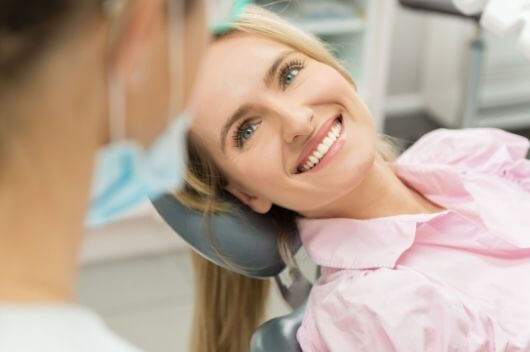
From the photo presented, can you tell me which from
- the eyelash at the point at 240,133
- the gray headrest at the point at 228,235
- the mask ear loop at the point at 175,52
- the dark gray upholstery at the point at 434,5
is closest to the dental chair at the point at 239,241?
the gray headrest at the point at 228,235

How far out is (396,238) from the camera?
3.94ft

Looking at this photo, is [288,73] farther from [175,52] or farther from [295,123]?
[175,52]

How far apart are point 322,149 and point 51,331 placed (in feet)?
1.95

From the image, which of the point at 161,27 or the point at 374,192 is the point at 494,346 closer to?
the point at 374,192

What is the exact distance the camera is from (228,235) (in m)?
1.23

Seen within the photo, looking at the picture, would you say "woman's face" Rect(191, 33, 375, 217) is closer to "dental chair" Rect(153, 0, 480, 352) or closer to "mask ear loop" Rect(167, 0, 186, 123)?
"dental chair" Rect(153, 0, 480, 352)

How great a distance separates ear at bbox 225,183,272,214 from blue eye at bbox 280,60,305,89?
18 centimetres

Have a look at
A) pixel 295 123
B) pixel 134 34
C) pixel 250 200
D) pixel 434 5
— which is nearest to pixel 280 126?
pixel 295 123

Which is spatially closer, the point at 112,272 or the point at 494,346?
the point at 494,346

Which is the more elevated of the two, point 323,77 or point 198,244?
point 323,77

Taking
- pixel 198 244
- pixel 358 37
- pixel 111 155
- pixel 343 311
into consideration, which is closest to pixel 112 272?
pixel 358 37

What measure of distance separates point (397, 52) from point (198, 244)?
7.36ft

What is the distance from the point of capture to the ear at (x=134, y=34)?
0.66 m

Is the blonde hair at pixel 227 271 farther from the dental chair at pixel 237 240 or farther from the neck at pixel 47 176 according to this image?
the neck at pixel 47 176
